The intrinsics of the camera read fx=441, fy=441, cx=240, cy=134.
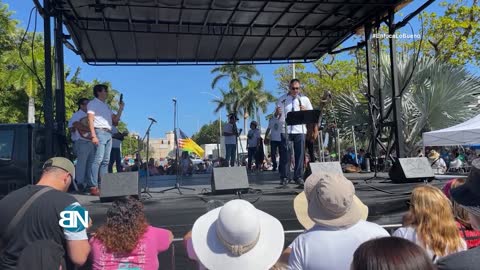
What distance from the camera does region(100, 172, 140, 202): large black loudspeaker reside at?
496 cm

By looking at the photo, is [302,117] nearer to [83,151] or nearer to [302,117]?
[302,117]

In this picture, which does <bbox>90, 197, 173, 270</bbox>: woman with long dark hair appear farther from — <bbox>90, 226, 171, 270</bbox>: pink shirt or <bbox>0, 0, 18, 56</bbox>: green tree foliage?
<bbox>0, 0, 18, 56</bbox>: green tree foliage

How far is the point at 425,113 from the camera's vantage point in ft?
58.1

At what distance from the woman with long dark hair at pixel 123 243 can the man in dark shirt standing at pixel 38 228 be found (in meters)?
0.16

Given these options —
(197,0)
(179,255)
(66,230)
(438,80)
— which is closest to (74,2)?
(197,0)

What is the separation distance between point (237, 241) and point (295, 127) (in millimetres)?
4603

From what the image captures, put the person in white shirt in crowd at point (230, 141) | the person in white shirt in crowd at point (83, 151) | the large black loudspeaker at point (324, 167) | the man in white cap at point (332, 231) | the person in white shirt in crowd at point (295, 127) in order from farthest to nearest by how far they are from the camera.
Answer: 1. the person in white shirt in crowd at point (230, 141)
2. the person in white shirt in crowd at point (295, 127)
3. the person in white shirt in crowd at point (83, 151)
4. the large black loudspeaker at point (324, 167)
5. the man in white cap at point (332, 231)

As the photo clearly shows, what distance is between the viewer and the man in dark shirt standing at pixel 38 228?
269 cm

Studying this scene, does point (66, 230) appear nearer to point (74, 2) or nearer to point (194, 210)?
point (194, 210)

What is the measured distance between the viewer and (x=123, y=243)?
2.93 m

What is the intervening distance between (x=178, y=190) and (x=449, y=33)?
20.8m

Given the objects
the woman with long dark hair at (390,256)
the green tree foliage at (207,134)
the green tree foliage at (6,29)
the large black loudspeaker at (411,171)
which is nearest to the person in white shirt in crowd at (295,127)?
the large black loudspeaker at (411,171)
